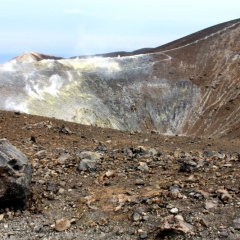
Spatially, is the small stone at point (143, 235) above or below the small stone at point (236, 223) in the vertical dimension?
below

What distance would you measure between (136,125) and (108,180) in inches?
1259

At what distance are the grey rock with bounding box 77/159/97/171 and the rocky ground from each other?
1.0 inches

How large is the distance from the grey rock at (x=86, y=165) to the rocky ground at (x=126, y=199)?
25 millimetres

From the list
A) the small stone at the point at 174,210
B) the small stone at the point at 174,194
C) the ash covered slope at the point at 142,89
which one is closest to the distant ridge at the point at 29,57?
the ash covered slope at the point at 142,89

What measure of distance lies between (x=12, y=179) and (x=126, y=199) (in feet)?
9.12

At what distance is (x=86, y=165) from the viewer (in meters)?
10.6

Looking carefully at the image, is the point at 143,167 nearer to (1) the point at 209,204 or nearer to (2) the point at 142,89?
(1) the point at 209,204

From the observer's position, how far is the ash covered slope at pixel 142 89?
39469 mm

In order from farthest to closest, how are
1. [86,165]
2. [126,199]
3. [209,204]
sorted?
[86,165] → [126,199] → [209,204]

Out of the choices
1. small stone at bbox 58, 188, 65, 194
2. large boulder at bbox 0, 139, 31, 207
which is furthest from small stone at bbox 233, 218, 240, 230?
large boulder at bbox 0, 139, 31, 207

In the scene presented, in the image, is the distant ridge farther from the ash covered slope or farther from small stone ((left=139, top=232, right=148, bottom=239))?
small stone ((left=139, top=232, right=148, bottom=239))

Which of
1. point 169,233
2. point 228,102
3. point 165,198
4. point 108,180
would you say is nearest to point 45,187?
point 108,180

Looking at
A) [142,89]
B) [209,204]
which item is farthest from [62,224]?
[142,89]

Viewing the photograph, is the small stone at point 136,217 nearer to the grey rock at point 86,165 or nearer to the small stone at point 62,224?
the small stone at point 62,224
